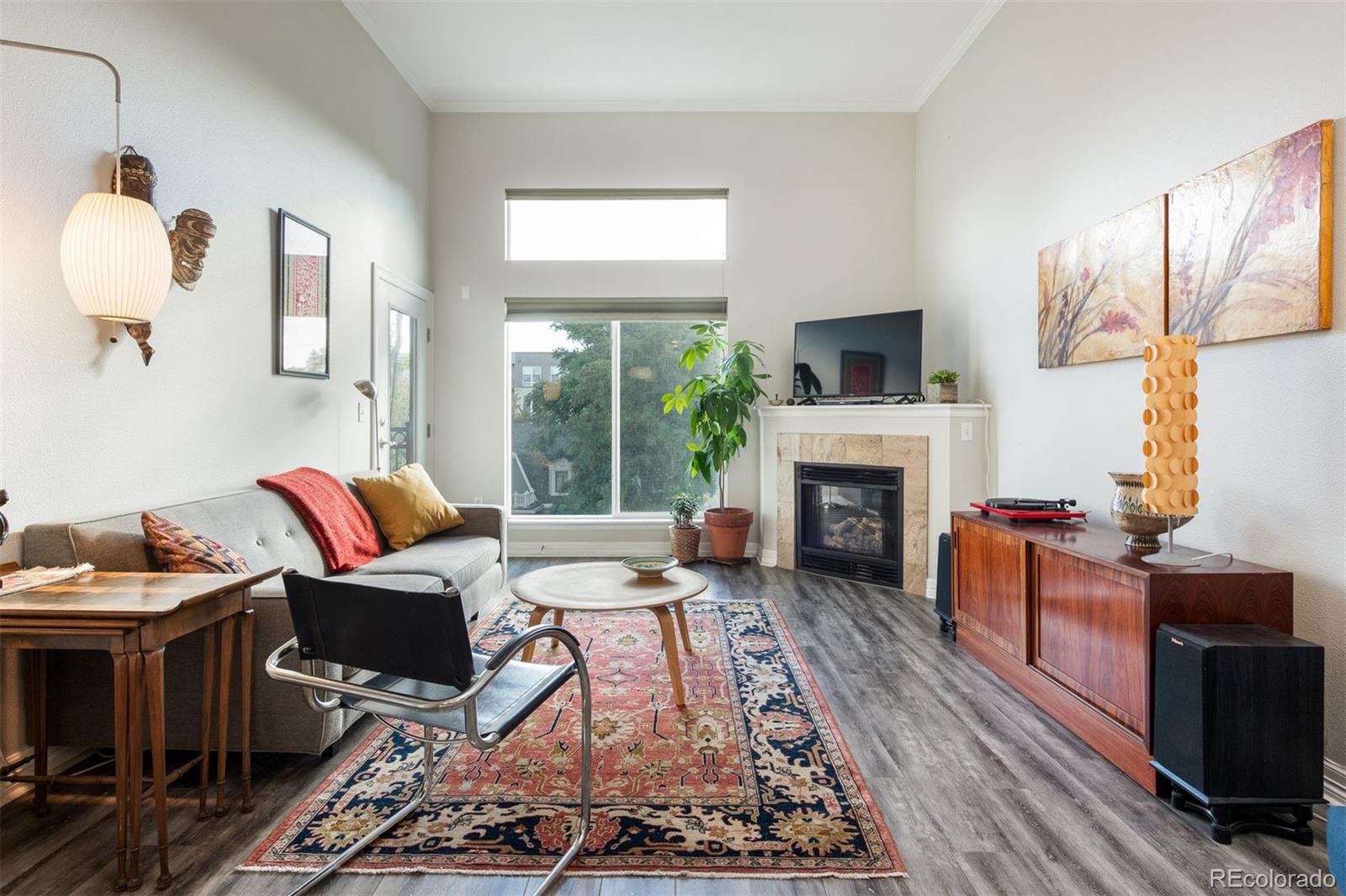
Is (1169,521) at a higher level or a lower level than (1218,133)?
lower

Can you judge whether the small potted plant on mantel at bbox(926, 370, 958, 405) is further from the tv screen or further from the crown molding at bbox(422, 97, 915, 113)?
the crown molding at bbox(422, 97, 915, 113)

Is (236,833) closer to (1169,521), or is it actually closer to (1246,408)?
(1169,521)

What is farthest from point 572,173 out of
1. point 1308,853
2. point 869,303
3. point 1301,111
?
point 1308,853

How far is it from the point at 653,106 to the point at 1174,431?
4.41 meters

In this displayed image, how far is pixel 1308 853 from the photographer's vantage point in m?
1.64

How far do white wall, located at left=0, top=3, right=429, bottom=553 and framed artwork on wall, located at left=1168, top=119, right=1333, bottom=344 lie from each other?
3.80 meters

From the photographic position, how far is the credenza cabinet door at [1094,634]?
1.96 m

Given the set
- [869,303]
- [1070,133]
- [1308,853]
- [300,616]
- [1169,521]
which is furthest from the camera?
[869,303]

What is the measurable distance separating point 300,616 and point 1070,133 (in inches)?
149

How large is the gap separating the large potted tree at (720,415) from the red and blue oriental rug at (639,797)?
2.16 m

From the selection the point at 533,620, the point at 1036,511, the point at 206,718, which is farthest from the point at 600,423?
the point at 206,718

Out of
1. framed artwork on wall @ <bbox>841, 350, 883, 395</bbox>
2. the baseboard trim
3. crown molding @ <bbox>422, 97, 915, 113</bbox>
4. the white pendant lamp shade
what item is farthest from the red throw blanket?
crown molding @ <bbox>422, 97, 915, 113</bbox>

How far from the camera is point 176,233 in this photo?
A: 8.00 feet

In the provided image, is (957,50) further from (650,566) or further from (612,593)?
(612,593)
